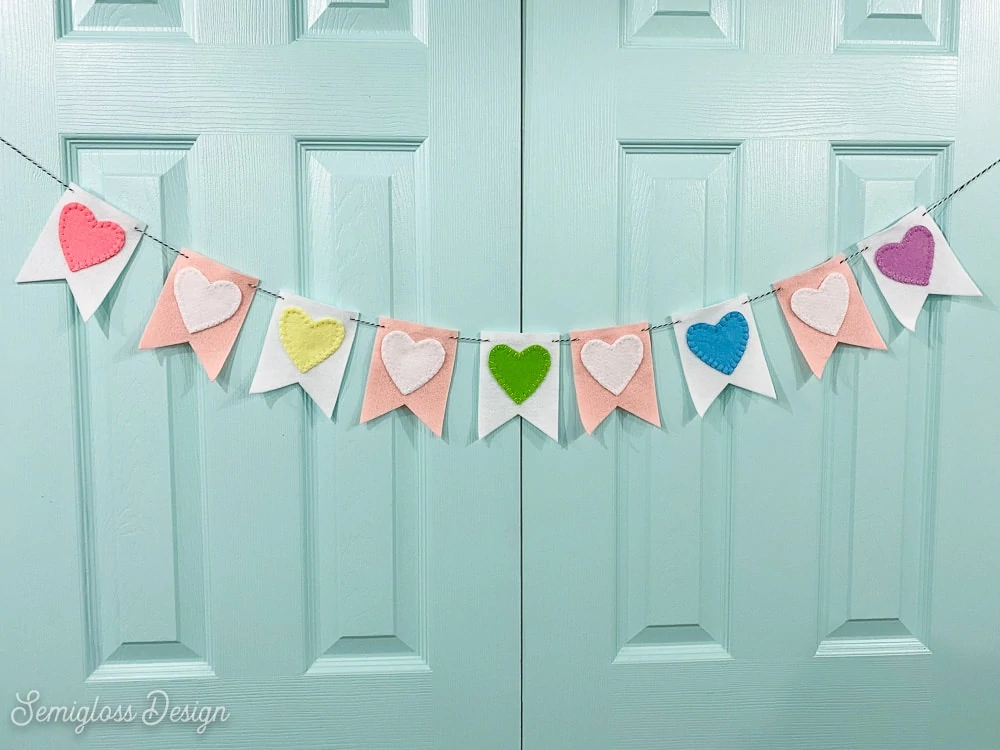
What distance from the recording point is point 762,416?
1.00m

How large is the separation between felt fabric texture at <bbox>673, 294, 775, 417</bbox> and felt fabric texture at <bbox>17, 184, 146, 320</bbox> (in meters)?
0.67

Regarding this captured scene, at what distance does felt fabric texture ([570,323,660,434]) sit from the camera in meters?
0.97

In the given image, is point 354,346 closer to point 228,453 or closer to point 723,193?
point 228,453

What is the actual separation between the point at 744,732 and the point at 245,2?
3.61 ft

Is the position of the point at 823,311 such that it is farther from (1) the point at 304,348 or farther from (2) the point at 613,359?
(1) the point at 304,348

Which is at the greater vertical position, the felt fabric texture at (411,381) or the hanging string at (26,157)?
the hanging string at (26,157)

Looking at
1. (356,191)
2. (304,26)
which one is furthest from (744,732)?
(304,26)

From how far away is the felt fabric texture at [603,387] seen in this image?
97cm

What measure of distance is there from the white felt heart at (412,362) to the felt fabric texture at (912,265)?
54 cm

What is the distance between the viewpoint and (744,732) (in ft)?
3.41

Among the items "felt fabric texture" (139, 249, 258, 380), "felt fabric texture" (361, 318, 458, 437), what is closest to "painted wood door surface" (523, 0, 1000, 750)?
"felt fabric texture" (361, 318, 458, 437)

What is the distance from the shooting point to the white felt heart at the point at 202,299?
94 centimetres

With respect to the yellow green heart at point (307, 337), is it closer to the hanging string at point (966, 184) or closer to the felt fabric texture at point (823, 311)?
the felt fabric texture at point (823, 311)

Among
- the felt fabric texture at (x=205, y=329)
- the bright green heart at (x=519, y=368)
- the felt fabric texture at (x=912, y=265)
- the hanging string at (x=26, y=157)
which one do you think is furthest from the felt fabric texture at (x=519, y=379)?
the hanging string at (x=26, y=157)
